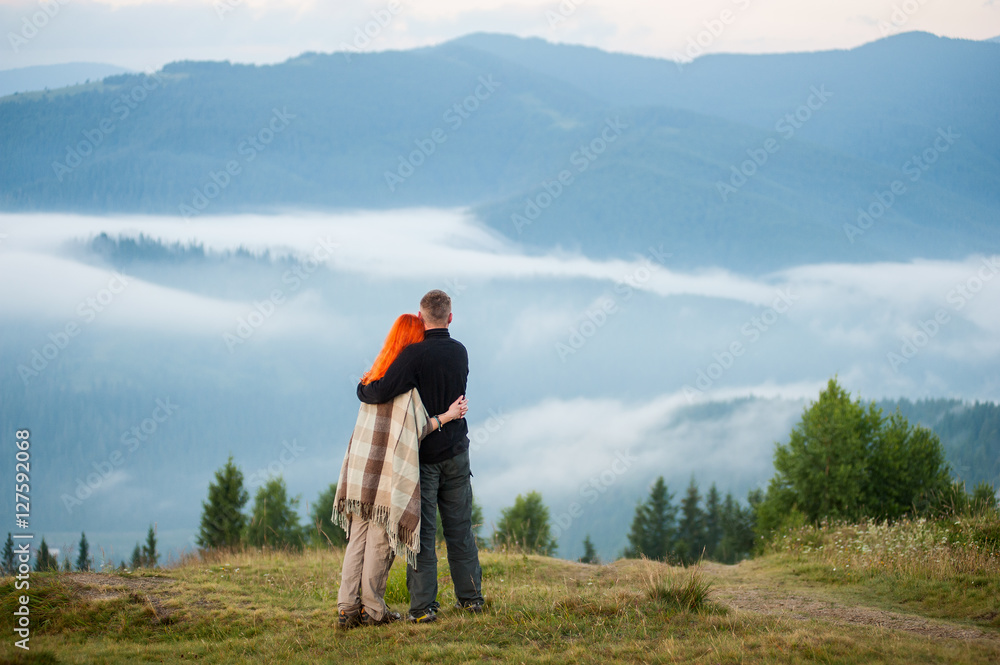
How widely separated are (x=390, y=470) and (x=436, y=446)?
17.5 inches

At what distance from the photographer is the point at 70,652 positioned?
21.4 ft

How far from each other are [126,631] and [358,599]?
228cm

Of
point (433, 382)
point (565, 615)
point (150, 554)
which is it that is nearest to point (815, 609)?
point (565, 615)

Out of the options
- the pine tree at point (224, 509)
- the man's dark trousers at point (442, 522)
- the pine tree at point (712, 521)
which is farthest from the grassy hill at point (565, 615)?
the pine tree at point (712, 521)

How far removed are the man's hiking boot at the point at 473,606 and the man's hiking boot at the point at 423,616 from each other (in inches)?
13.9

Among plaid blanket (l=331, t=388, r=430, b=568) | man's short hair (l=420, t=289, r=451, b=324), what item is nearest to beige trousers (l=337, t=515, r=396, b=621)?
plaid blanket (l=331, t=388, r=430, b=568)

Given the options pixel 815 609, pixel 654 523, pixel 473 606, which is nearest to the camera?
pixel 473 606

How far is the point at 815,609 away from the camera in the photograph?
8.28 meters

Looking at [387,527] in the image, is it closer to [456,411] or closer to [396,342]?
[456,411]

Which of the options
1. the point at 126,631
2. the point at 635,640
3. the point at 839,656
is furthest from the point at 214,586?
the point at 839,656

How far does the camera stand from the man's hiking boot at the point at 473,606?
729 centimetres

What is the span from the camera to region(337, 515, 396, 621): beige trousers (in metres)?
6.95

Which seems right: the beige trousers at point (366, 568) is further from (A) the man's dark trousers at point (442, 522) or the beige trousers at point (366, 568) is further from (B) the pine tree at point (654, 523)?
(B) the pine tree at point (654, 523)

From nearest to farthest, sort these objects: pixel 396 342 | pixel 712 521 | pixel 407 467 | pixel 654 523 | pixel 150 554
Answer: pixel 407 467 < pixel 396 342 < pixel 150 554 < pixel 654 523 < pixel 712 521
